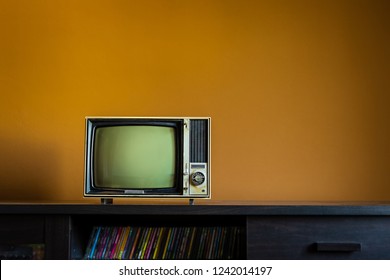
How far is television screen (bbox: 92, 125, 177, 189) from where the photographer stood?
139 centimetres

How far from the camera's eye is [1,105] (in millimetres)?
1768

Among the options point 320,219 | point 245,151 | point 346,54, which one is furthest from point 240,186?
point 346,54

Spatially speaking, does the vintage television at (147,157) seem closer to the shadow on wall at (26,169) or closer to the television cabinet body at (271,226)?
the television cabinet body at (271,226)

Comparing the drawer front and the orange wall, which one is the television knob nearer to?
the drawer front

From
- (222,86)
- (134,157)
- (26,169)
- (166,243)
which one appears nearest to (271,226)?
(166,243)

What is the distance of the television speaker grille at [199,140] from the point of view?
4.50 ft

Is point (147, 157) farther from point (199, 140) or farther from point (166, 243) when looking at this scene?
point (166, 243)

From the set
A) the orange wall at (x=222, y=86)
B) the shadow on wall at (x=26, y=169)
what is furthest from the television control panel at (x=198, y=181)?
the shadow on wall at (x=26, y=169)

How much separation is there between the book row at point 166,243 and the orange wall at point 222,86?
0.87 feet

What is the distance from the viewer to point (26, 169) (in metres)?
1.74

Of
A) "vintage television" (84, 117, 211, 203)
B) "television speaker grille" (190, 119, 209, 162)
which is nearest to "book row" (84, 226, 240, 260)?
"vintage television" (84, 117, 211, 203)

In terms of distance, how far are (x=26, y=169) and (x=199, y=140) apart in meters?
0.75

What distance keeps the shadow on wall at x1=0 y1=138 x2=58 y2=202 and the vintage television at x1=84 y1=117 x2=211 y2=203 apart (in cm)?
41

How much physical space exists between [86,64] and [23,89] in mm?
257
